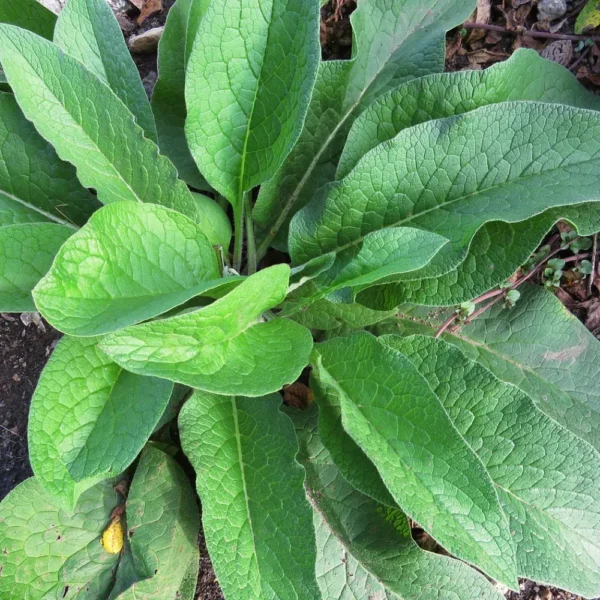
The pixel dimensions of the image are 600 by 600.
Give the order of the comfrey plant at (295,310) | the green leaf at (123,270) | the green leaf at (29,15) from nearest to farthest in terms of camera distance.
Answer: the green leaf at (123,270) < the comfrey plant at (295,310) < the green leaf at (29,15)

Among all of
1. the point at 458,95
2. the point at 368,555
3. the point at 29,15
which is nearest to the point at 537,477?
the point at 368,555

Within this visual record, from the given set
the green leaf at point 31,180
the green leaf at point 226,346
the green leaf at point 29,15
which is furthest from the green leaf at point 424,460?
the green leaf at point 29,15

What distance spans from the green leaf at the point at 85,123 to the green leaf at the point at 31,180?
17cm

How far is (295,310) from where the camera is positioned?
4.35 ft

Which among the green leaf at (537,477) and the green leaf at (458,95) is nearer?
A: the green leaf at (537,477)

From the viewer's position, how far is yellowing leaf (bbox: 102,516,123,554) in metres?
1.44

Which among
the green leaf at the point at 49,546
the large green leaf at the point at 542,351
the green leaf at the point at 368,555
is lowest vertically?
the green leaf at the point at 49,546

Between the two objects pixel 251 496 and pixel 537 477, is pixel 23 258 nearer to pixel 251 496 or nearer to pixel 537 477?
pixel 251 496

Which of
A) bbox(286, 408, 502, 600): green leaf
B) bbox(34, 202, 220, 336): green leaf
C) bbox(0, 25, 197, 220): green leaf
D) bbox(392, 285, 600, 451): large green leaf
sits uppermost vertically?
bbox(0, 25, 197, 220): green leaf

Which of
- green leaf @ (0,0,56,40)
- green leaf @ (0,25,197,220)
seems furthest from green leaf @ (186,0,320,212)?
green leaf @ (0,0,56,40)

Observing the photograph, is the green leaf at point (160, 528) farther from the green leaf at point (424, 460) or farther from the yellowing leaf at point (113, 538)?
the green leaf at point (424, 460)

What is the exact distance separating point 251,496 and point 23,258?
68cm

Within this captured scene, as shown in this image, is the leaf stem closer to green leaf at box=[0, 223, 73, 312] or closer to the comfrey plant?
the comfrey plant

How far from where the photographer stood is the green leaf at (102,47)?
1284 mm
